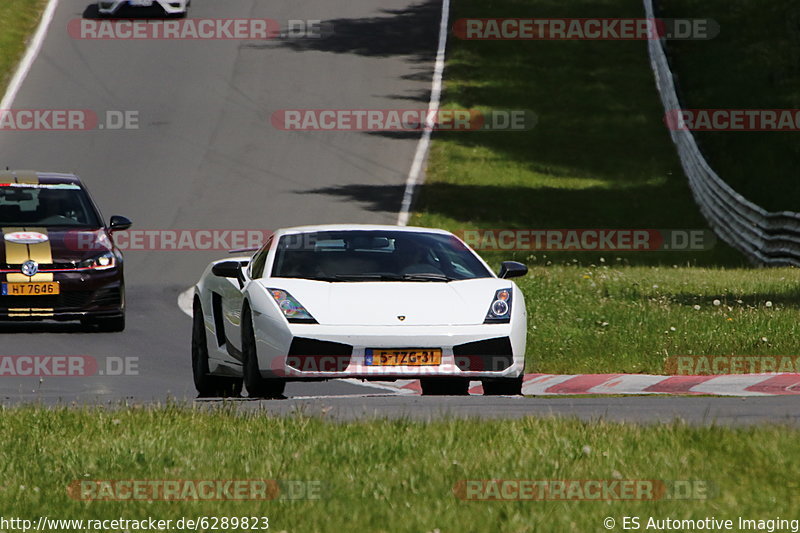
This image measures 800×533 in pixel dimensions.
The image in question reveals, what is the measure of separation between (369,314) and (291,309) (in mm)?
564

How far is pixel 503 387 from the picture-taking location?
1155 centimetres

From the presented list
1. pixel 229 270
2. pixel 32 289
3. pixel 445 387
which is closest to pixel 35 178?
pixel 32 289

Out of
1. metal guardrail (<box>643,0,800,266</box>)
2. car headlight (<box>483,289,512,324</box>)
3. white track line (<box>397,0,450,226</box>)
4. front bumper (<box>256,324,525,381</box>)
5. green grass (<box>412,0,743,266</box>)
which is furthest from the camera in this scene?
green grass (<box>412,0,743,266</box>)

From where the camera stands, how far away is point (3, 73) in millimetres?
39375

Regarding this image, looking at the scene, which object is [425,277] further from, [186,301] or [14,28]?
[14,28]

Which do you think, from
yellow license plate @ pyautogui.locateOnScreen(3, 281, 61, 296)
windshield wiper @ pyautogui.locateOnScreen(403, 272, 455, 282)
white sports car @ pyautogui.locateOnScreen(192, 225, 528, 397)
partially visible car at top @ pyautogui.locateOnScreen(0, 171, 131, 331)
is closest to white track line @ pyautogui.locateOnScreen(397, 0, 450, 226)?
partially visible car at top @ pyautogui.locateOnScreen(0, 171, 131, 331)

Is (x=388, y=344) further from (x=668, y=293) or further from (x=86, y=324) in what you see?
(x=668, y=293)

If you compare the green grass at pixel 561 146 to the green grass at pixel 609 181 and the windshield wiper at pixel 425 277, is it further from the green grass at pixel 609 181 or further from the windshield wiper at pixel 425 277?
the windshield wiper at pixel 425 277

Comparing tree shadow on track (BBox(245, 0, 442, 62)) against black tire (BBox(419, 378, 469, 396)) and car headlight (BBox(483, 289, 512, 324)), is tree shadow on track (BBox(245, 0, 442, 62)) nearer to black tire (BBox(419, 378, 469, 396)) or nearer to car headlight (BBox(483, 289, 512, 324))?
black tire (BBox(419, 378, 469, 396))

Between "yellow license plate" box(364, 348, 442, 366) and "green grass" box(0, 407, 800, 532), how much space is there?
5.31 feet

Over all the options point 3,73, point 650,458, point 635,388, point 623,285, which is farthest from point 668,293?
point 3,73

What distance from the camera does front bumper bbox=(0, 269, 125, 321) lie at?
1678 cm

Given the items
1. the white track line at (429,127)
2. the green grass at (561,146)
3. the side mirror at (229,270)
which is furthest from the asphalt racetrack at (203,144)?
the side mirror at (229,270)

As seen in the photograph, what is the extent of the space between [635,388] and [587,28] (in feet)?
110
